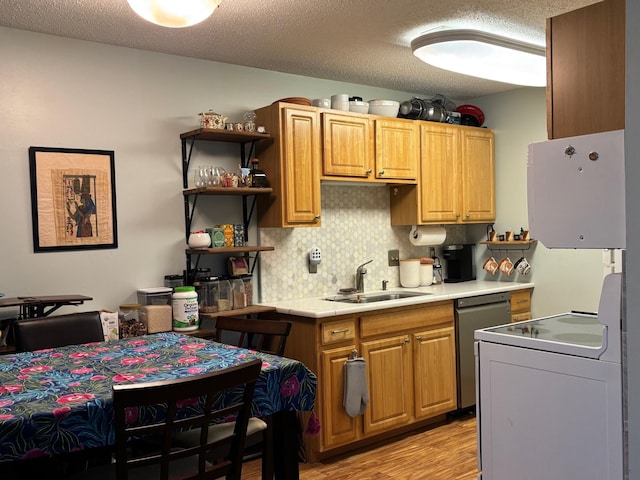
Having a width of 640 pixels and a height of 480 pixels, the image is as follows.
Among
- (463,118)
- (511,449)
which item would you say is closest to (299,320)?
(511,449)

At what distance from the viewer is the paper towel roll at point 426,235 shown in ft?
16.0

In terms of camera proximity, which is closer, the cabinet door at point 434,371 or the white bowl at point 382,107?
the cabinet door at point 434,371

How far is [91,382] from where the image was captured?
1.99 metres

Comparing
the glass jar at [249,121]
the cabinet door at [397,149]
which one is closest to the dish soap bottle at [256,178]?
the glass jar at [249,121]

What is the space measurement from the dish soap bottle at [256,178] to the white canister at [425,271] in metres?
1.65

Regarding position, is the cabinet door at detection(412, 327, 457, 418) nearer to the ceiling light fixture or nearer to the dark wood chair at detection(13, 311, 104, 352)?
the dark wood chair at detection(13, 311, 104, 352)

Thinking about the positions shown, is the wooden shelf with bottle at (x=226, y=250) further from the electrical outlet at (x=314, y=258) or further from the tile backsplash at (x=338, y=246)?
the electrical outlet at (x=314, y=258)

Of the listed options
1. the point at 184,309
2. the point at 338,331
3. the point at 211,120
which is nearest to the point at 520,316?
the point at 338,331

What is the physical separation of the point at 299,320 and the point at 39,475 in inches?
83.2

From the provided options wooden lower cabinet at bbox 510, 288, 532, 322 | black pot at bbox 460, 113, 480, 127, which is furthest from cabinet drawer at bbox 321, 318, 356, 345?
black pot at bbox 460, 113, 480, 127

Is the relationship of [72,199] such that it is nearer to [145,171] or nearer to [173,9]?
[145,171]

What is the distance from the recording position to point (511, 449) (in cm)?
264

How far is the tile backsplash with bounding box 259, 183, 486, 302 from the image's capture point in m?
4.16

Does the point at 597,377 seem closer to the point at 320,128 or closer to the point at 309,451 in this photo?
the point at 309,451
